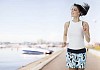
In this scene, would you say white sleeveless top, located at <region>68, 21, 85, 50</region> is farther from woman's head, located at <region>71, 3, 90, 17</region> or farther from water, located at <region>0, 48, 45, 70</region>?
water, located at <region>0, 48, 45, 70</region>

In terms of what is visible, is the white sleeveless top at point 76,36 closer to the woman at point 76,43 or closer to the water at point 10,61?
the woman at point 76,43

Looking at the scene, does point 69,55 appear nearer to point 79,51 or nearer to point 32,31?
point 79,51

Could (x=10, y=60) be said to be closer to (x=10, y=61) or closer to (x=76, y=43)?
(x=10, y=61)

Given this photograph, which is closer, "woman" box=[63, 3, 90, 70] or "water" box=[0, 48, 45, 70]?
"woman" box=[63, 3, 90, 70]

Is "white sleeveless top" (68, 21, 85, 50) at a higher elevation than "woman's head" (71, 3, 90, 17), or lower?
lower

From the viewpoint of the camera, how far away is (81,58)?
1603 millimetres

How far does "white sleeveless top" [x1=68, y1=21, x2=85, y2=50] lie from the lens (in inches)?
63.1

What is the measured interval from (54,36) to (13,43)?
0.72m

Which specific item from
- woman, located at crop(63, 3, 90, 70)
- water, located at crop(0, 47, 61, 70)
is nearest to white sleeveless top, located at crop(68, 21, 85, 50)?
woman, located at crop(63, 3, 90, 70)

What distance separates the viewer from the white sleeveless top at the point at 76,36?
5.26 feet

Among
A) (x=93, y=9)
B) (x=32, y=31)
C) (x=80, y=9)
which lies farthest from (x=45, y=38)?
(x=80, y=9)

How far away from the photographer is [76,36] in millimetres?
1609

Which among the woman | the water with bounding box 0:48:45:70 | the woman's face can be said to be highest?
the woman's face

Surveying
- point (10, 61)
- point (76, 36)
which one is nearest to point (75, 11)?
point (76, 36)
